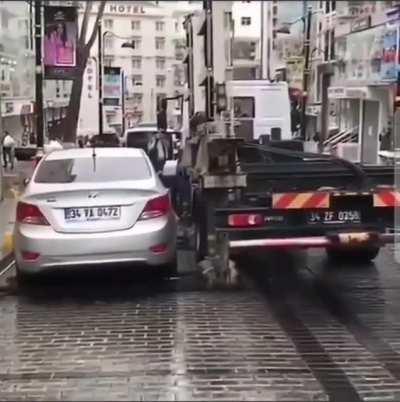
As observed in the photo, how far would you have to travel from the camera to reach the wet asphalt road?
213 inches

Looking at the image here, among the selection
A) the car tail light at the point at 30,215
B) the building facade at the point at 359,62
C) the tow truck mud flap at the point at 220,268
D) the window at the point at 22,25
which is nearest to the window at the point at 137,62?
the building facade at the point at 359,62

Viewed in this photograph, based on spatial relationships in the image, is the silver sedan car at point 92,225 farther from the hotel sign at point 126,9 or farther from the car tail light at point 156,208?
the hotel sign at point 126,9

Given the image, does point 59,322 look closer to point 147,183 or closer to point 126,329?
point 126,329

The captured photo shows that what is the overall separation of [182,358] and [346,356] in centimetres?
120

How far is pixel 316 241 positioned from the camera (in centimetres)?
786

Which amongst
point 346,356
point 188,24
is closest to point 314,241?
point 346,356

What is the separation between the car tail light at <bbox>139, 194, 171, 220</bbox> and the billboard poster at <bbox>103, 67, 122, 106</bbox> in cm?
3262

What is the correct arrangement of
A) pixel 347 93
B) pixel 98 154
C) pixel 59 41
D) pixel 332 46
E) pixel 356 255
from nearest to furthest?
pixel 98 154 → pixel 356 255 → pixel 59 41 → pixel 347 93 → pixel 332 46

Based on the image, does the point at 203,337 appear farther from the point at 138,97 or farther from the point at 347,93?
the point at 138,97

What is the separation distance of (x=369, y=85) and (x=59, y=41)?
15.0m

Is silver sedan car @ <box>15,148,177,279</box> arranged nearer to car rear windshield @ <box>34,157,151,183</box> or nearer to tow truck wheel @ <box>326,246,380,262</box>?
car rear windshield @ <box>34,157,151,183</box>

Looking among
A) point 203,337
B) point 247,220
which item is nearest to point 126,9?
point 247,220

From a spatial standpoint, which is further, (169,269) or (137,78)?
(137,78)

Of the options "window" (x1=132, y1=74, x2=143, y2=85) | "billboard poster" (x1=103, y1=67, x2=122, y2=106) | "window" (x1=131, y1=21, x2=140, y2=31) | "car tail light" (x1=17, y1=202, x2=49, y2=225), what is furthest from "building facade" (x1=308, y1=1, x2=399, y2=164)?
"window" (x1=132, y1=74, x2=143, y2=85)
